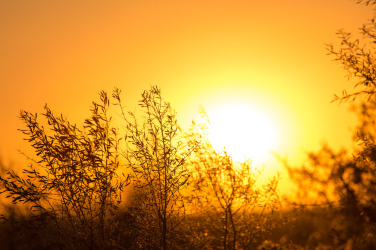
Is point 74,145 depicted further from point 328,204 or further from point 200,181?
point 328,204

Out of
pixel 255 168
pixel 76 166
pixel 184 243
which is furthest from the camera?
pixel 184 243

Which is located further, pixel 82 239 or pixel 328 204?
pixel 328 204

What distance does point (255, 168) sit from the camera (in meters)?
13.0

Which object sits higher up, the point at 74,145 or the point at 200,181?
the point at 74,145

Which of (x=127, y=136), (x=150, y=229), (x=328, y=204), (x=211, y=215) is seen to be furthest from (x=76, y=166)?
(x=328, y=204)

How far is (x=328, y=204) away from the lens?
43.7 feet

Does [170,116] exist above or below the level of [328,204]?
above

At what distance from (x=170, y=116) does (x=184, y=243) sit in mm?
5581

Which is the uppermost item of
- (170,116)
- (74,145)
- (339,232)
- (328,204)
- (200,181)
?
(170,116)

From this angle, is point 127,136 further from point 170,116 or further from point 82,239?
point 82,239

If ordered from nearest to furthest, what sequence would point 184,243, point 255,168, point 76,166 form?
point 76,166
point 255,168
point 184,243

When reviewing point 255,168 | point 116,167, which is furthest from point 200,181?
point 116,167

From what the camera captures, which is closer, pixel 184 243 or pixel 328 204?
pixel 328 204

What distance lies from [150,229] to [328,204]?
239 inches
